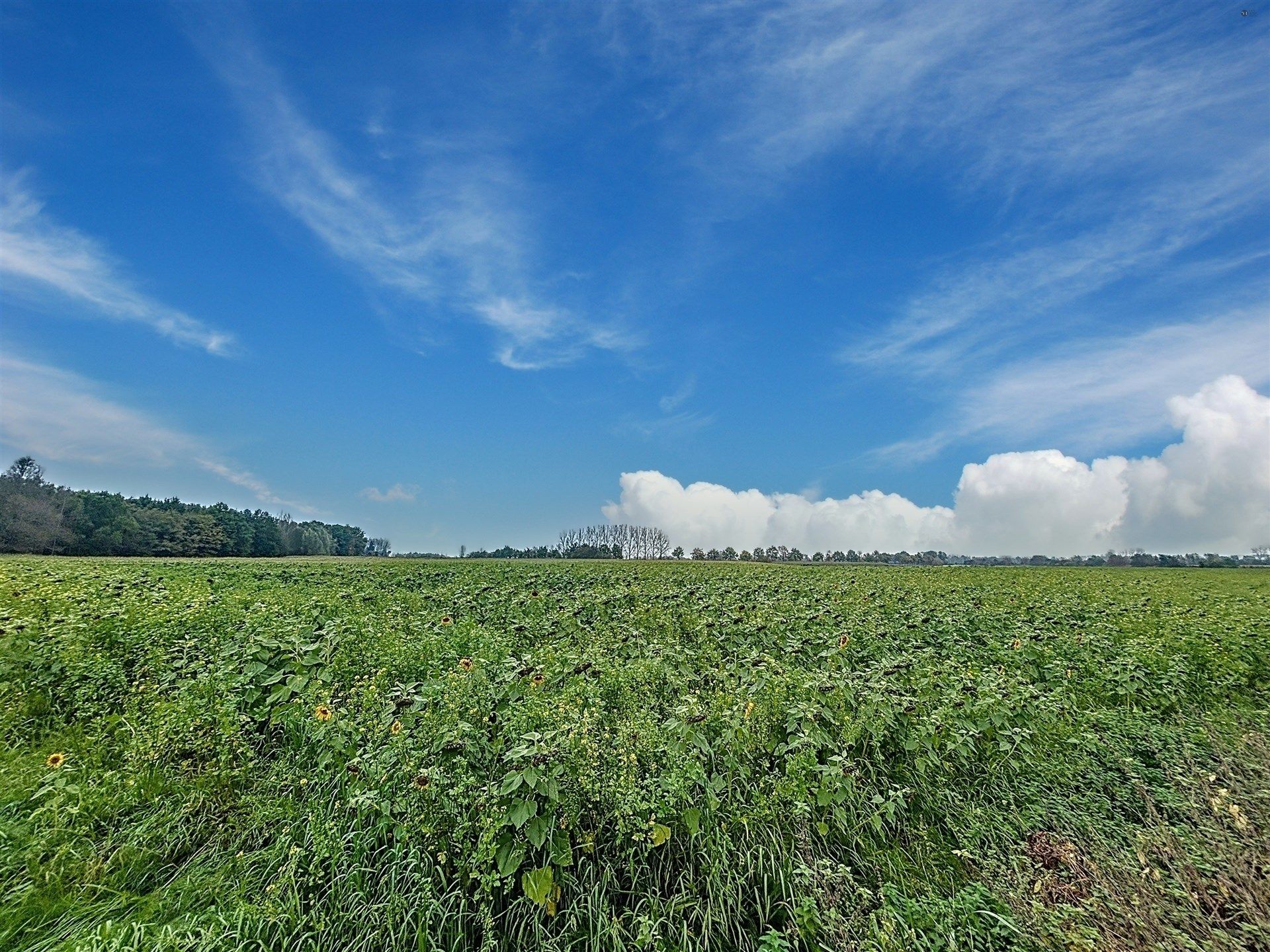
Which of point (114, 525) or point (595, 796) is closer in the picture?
point (595, 796)

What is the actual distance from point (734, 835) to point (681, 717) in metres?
0.82

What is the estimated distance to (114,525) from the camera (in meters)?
58.4

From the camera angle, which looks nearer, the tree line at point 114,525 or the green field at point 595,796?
the green field at point 595,796

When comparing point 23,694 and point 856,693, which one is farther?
point 23,694

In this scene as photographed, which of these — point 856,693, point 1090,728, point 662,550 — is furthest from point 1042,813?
point 662,550

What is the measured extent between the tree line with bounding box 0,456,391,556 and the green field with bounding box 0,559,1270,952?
214ft

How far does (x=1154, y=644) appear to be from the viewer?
8188 millimetres

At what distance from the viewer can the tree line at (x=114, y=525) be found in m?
52.7

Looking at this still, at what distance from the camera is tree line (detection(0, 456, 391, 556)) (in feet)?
173

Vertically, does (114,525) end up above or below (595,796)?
above

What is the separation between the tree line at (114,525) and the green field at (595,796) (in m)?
65.2

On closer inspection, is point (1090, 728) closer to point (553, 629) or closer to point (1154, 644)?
point (1154, 644)

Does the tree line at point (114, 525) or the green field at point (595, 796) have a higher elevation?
the tree line at point (114, 525)

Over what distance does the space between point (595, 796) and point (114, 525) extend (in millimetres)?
75012
